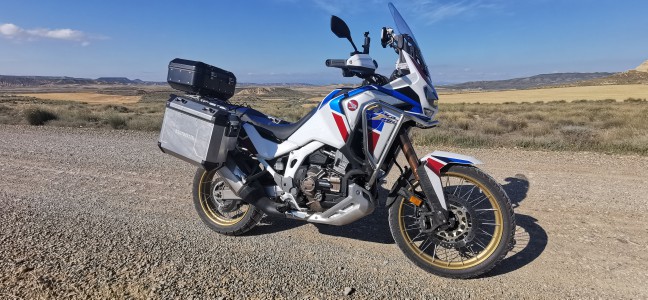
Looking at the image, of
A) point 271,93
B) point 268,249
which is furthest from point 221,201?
point 271,93

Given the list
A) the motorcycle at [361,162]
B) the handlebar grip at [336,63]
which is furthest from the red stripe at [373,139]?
the handlebar grip at [336,63]

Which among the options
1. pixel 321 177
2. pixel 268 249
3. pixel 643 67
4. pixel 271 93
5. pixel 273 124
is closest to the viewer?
pixel 321 177

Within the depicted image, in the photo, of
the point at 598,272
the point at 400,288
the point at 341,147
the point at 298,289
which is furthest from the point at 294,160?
the point at 598,272

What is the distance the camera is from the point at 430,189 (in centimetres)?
329

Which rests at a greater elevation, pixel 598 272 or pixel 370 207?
pixel 370 207

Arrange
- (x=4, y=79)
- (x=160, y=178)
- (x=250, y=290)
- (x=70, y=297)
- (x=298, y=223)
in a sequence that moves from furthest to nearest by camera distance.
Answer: (x=4, y=79), (x=160, y=178), (x=298, y=223), (x=250, y=290), (x=70, y=297)

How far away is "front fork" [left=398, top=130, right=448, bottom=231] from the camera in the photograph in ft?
10.7

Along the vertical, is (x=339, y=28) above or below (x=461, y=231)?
above

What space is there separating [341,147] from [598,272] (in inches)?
94.8

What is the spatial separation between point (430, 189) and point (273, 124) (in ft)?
5.56

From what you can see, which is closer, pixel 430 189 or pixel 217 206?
pixel 430 189

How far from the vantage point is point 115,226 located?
163 inches

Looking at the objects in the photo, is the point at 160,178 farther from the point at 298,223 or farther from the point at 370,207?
the point at 370,207

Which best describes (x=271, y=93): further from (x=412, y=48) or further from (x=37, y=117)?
(x=412, y=48)
